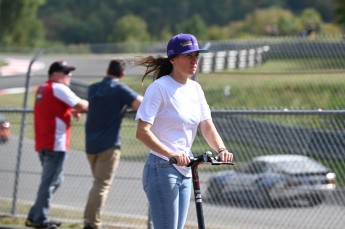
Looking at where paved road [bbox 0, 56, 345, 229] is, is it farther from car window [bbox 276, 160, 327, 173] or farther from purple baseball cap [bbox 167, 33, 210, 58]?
purple baseball cap [bbox 167, 33, 210, 58]

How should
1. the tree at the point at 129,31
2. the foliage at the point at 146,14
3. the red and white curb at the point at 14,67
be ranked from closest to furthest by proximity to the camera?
the red and white curb at the point at 14,67 → the tree at the point at 129,31 → the foliage at the point at 146,14

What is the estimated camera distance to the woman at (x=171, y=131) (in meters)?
7.25

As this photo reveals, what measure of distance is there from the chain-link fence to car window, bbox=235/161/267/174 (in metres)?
0.01

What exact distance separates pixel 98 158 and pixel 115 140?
0.28 metres

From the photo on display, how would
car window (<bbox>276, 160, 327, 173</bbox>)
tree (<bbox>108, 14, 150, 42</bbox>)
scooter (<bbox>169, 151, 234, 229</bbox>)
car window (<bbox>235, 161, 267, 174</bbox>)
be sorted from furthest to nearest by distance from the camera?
tree (<bbox>108, 14, 150, 42</bbox>) < car window (<bbox>235, 161, 267, 174</bbox>) < car window (<bbox>276, 160, 327, 173</bbox>) < scooter (<bbox>169, 151, 234, 229</bbox>)

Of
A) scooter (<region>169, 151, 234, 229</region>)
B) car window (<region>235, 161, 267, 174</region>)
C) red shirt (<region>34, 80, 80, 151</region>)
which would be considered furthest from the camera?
red shirt (<region>34, 80, 80, 151</region>)

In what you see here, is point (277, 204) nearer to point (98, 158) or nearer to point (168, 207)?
point (98, 158)

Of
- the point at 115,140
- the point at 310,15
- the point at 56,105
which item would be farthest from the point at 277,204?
the point at 310,15

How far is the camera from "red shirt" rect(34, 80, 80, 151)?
1109 cm

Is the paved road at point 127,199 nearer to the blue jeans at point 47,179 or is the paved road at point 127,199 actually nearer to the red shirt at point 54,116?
the blue jeans at point 47,179

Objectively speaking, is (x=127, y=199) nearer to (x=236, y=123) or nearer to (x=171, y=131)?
(x=236, y=123)

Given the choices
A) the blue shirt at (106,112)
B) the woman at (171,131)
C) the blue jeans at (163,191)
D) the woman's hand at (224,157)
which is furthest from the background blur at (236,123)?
the blue jeans at (163,191)

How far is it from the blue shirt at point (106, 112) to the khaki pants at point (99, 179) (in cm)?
9

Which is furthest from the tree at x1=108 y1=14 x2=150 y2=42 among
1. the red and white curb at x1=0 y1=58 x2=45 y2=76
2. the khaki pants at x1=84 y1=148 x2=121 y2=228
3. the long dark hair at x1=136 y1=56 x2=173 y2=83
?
the long dark hair at x1=136 y1=56 x2=173 y2=83
